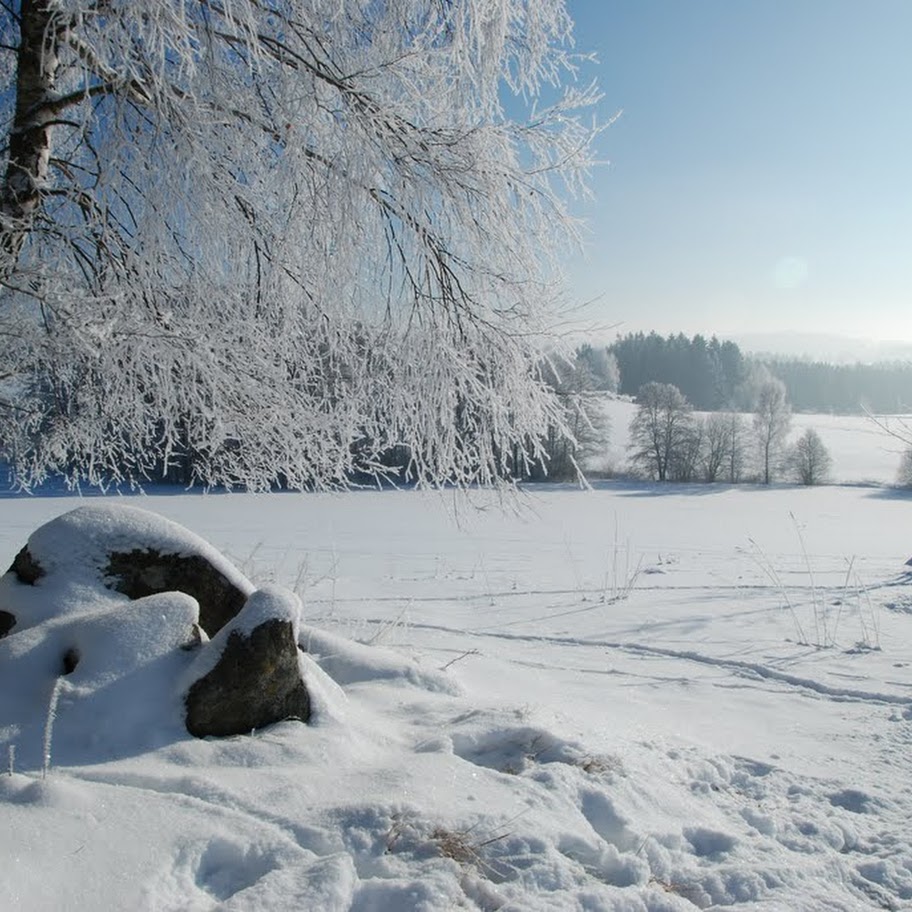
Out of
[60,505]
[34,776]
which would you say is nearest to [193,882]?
[34,776]

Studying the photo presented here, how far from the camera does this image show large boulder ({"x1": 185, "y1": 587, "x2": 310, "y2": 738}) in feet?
9.14

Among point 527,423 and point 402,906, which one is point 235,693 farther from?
point 527,423

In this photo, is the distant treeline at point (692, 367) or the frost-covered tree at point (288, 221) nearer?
the frost-covered tree at point (288, 221)

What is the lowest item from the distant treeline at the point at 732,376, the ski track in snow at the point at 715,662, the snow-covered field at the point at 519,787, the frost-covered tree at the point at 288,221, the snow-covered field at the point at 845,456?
the snow-covered field at the point at 845,456

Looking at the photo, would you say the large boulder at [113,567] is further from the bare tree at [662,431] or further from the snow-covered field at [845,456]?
the bare tree at [662,431]

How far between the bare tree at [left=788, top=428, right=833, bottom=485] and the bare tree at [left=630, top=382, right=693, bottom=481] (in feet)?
26.4

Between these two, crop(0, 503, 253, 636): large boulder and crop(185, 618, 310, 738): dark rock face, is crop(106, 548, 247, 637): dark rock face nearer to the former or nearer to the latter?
crop(0, 503, 253, 636): large boulder

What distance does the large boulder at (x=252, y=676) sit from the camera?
2785 millimetres

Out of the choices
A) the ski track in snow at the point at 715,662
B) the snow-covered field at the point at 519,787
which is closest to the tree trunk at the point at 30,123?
the snow-covered field at the point at 519,787

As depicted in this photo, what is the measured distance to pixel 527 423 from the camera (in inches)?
147

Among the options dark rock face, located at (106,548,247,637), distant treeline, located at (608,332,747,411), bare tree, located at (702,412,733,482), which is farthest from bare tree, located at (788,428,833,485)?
dark rock face, located at (106,548,247,637)

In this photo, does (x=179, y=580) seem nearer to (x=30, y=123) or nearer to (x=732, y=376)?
(x=30, y=123)

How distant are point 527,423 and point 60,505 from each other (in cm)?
3204

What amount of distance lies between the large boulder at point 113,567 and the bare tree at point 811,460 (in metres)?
54.8
